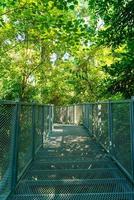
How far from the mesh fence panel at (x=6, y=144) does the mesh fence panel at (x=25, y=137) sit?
0.84 meters

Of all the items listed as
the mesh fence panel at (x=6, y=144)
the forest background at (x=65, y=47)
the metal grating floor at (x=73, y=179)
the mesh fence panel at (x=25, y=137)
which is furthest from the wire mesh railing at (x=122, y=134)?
the mesh fence panel at (x=6, y=144)

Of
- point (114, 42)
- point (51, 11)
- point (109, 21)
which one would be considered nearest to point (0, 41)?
point (51, 11)

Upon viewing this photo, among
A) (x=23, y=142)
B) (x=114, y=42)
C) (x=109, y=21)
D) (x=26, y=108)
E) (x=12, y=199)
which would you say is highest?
(x=109, y=21)

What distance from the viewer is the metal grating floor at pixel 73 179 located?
19.4ft

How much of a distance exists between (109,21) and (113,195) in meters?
7.63

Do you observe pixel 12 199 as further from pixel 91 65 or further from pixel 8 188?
pixel 91 65

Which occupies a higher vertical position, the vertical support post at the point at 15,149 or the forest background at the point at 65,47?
the forest background at the point at 65,47

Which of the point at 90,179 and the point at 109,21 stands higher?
the point at 109,21

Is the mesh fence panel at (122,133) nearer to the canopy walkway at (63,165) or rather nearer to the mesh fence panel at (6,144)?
the canopy walkway at (63,165)

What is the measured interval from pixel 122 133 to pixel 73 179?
1.45 metres

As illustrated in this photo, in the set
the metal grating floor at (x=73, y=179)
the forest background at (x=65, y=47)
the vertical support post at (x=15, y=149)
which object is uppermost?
the forest background at (x=65, y=47)

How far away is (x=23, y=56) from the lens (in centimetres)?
2261

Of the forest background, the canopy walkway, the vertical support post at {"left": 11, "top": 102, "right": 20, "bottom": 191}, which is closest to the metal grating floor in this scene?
the canopy walkway

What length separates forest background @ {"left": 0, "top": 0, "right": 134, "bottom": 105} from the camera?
10.4 metres
